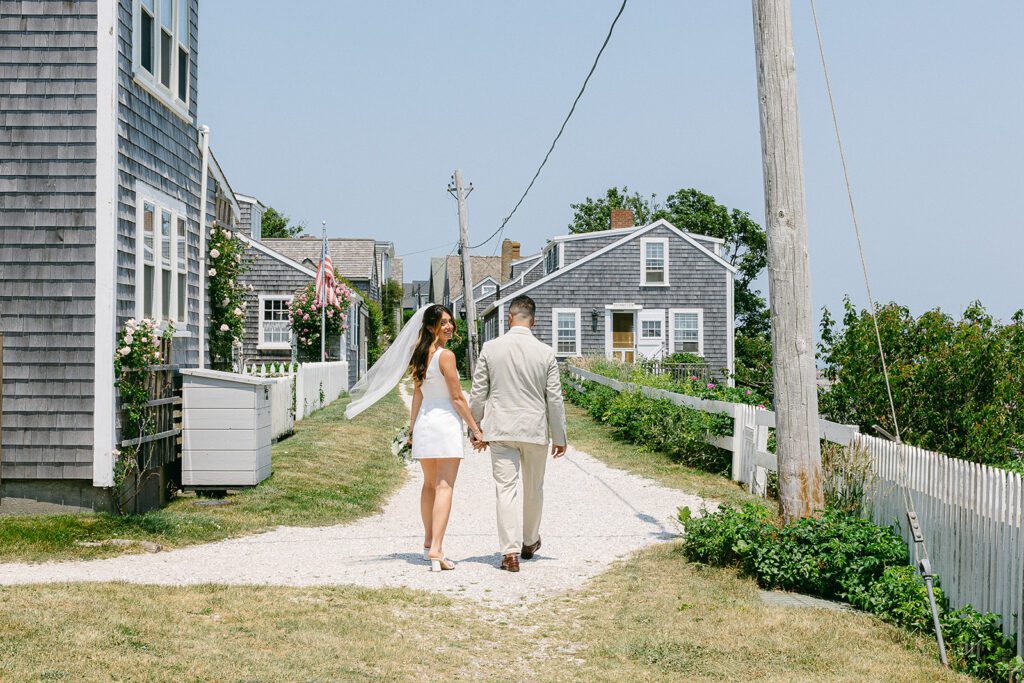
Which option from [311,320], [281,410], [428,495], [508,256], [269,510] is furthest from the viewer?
[508,256]

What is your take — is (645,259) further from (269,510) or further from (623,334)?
(269,510)

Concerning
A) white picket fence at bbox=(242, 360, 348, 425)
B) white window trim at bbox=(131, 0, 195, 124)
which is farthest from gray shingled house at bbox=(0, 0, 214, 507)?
white picket fence at bbox=(242, 360, 348, 425)

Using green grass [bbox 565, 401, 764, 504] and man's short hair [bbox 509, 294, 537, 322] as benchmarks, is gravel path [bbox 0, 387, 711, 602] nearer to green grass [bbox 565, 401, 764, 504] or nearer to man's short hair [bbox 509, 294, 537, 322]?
green grass [bbox 565, 401, 764, 504]

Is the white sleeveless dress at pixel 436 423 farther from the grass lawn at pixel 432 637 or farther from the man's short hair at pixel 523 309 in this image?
the grass lawn at pixel 432 637

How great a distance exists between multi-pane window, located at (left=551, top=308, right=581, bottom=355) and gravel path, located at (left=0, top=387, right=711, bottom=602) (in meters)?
23.8

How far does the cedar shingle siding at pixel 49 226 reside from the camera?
9.41 meters

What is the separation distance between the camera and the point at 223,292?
14.1 metres

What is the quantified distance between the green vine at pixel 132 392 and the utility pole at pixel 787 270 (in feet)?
19.9

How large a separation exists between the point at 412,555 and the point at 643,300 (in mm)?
28472

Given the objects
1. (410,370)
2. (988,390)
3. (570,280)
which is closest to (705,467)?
(988,390)

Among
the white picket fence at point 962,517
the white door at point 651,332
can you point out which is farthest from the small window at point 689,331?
the white picket fence at point 962,517

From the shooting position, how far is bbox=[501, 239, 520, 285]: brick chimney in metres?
56.0

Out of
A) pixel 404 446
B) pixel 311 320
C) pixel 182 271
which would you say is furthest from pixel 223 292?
pixel 311 320

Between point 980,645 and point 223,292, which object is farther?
point 223,292
